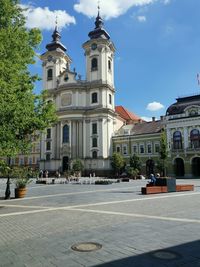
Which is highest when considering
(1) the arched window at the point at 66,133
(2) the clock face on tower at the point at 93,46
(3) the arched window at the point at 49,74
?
(2) the clock face on tower at the point at 93,46

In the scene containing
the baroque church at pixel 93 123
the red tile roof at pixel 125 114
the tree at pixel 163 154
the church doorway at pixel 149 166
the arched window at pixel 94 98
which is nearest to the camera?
the tree at pixel 163 154

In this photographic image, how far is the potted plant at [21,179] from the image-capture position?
66.1 ft

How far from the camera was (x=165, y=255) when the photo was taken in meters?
6.19

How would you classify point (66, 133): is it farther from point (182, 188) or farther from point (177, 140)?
point (182, 188)

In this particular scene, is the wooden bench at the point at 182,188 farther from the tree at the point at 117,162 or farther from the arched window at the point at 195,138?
the tree at the point at 117,162

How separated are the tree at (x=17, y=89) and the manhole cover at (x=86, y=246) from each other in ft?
28.0

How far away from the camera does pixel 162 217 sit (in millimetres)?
10719

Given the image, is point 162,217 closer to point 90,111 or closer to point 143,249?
point 143,249

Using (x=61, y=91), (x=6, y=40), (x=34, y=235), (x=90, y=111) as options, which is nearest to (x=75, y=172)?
(x=90, y=111)

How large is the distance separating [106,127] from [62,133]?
36.9 feet

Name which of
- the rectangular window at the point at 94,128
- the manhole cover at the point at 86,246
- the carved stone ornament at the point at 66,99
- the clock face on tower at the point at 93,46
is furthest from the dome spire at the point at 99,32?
the manhole cover at the point at 86,246

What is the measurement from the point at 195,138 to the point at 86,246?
53425 millimetres

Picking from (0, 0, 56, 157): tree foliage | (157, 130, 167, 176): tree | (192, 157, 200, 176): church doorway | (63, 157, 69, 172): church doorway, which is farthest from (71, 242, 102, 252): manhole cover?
(63, 157, 69, 172): church doorway

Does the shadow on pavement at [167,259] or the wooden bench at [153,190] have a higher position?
the wooden bench at [153,190]
